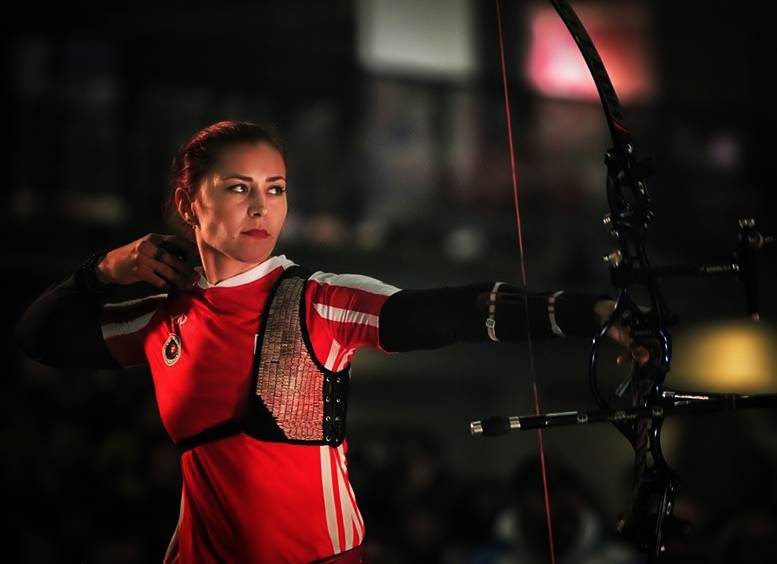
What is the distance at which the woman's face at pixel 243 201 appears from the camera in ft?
6.81

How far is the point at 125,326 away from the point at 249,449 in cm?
43

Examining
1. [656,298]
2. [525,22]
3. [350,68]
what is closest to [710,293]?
[350,68]

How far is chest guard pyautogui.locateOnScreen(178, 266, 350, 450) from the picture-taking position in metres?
2.04

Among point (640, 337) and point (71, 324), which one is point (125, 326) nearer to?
point (71, 324)

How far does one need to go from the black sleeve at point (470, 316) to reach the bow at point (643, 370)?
0.06 meters

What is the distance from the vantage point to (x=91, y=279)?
2258 millimetres

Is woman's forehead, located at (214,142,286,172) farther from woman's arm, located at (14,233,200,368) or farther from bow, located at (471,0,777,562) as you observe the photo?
bow, located at (471,0,777,562)

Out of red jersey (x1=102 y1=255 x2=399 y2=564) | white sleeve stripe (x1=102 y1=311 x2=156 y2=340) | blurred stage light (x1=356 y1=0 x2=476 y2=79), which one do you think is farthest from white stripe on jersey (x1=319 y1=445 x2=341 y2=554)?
blurred stage light (x1=356 y1=0 x2=476 y2=79)

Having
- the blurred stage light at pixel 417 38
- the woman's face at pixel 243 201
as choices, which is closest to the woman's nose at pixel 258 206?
the woman's face at pixel 243 201

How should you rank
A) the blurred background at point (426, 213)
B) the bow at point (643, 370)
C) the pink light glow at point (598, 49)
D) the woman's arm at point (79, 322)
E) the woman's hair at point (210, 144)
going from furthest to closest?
1. the pink light glow at point (598, 49)
2. the blurred background at point (426, 213)
3. the woman's arm at point (79, 322)
4. the woman's hair at point (210, 144)
5. the bow at point (643, 370)

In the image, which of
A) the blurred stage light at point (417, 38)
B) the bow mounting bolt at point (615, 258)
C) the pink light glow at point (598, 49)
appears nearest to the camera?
the bow mounting bolt at point (615, 258)

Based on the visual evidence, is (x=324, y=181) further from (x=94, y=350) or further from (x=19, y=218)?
(x=94, y=350)

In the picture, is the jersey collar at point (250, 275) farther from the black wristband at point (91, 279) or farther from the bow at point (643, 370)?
the bow at point (643, 370)

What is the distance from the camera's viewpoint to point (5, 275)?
5.68 meters
